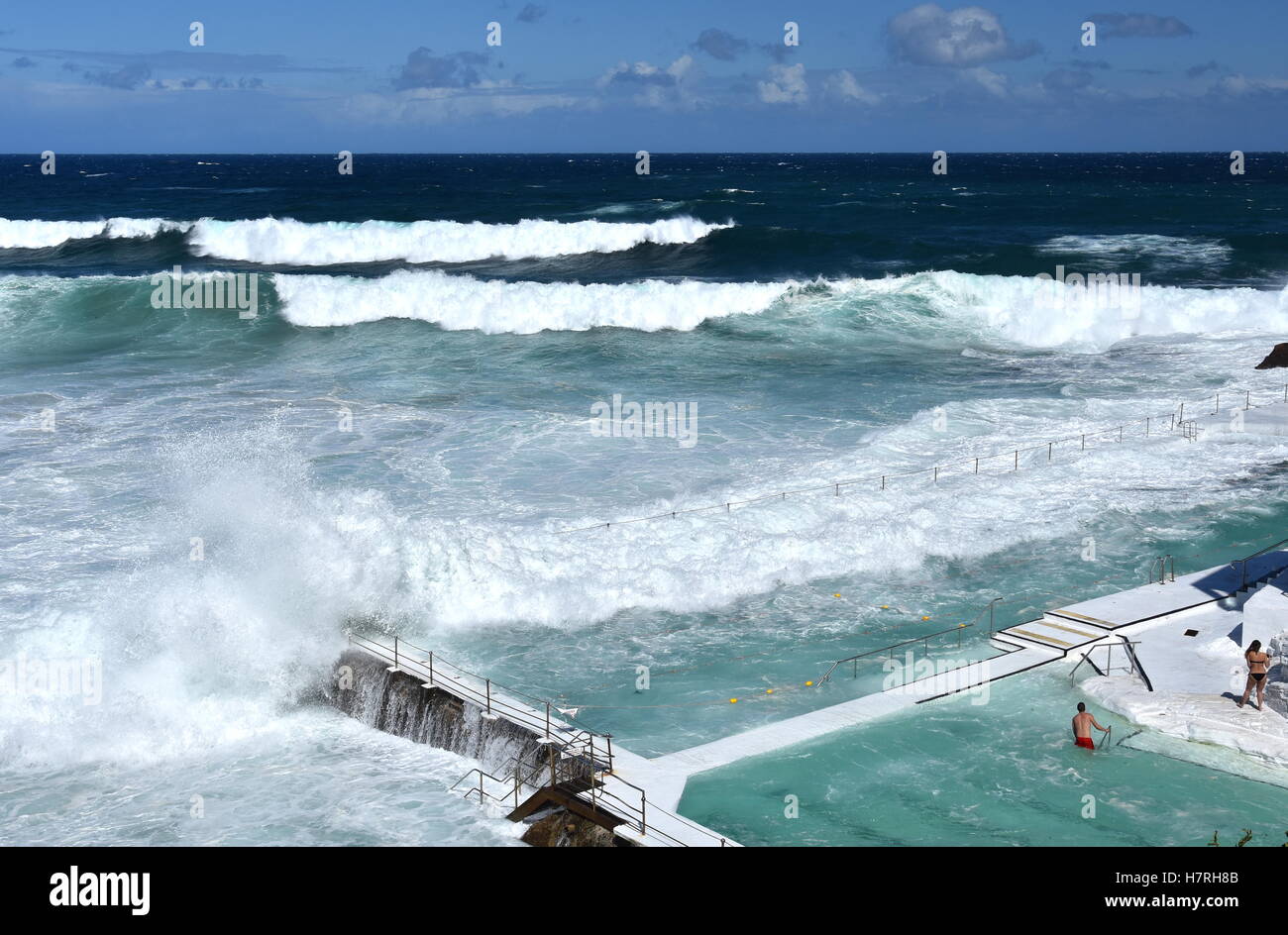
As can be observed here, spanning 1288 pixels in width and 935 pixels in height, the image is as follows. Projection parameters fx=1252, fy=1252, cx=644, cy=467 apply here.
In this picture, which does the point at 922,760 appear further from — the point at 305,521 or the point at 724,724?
Result: the point at 305,521

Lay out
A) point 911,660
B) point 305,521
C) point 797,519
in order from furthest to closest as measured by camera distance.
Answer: point 797,519 → point 305,521 → point 911,660

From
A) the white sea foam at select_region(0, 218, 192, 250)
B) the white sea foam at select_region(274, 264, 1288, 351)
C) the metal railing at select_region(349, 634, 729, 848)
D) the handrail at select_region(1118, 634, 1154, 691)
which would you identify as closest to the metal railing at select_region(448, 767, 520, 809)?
the metal railing at select_region(349, 634, 729, 848)

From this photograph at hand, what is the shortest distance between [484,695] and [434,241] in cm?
4779

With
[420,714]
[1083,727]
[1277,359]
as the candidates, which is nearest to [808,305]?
[1277,359]

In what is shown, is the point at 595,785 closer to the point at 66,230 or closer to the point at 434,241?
the point at 434,241

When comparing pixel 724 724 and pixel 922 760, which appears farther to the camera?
pixel 724 724

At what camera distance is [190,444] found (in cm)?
2250

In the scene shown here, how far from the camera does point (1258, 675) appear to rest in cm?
1300

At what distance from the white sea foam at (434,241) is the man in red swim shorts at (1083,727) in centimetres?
4692

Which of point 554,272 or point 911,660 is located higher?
point 554,272

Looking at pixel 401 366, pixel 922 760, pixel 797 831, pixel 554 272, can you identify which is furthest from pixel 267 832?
pixel 554 272

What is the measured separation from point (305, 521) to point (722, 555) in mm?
5852

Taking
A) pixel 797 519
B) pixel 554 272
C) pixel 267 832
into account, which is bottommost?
pixel 267 832

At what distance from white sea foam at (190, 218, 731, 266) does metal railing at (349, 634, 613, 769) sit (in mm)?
43919
